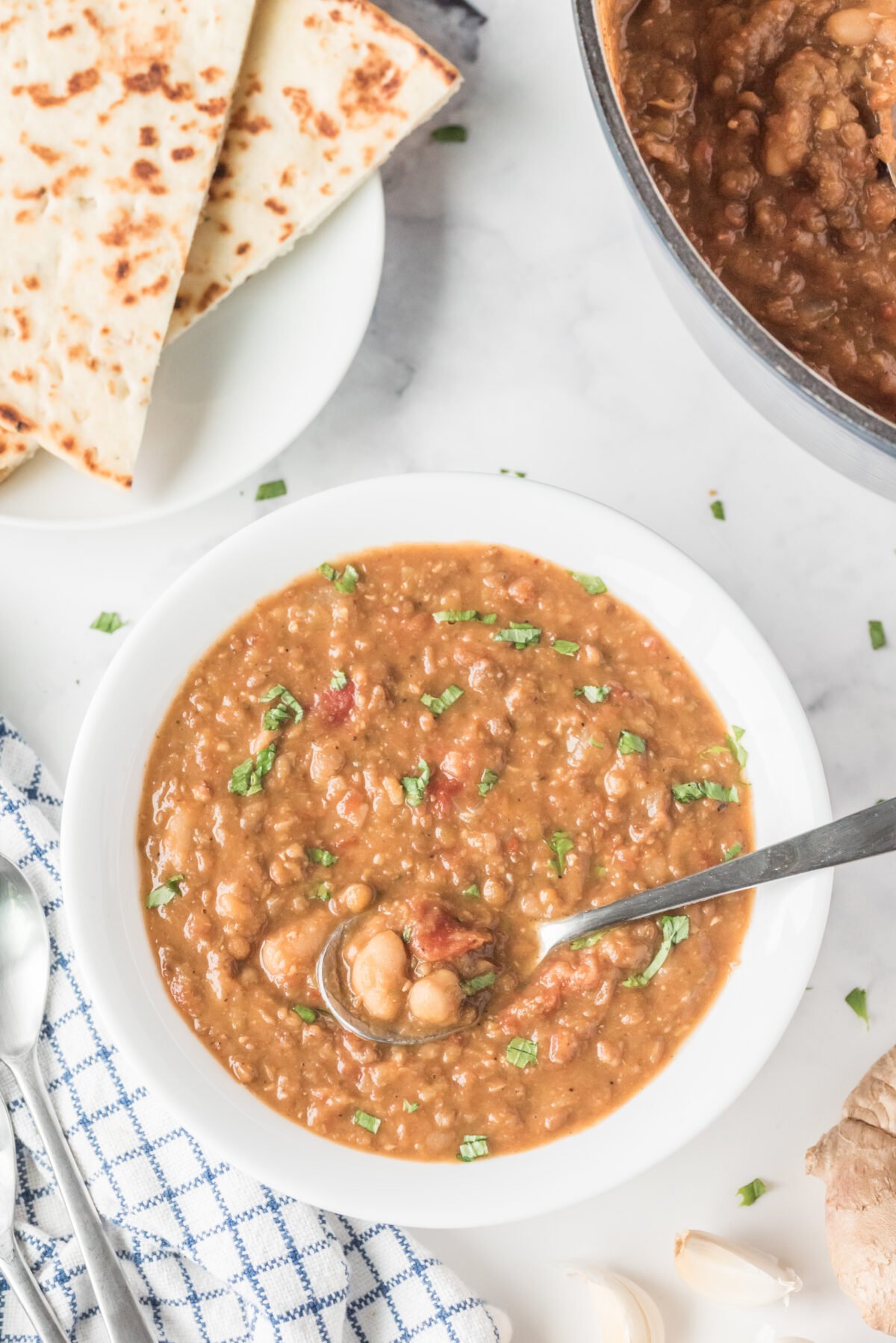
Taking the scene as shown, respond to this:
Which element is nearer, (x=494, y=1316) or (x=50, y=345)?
(x=50, y=345)

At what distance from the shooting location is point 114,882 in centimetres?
305

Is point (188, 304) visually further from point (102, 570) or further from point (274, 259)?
point (102, 570)

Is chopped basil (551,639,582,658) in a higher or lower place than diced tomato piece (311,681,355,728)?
higher

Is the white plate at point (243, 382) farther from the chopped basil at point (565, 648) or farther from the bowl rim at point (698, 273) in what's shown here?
the bowl rim at point (698, 273)

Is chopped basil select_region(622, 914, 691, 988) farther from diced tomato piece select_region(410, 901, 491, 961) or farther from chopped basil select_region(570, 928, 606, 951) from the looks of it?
diced tomato piece select_region(410, 901, 491, 961)

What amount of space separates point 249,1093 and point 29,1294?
96 centimetres

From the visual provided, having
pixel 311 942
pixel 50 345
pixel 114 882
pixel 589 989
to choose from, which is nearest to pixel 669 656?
pixel 589 989

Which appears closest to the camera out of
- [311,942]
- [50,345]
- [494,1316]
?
[311,942]

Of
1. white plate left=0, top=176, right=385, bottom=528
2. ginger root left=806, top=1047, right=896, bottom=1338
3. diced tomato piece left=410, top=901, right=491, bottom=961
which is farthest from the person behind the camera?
white plate left=0, top=176, right=385, bottom=528

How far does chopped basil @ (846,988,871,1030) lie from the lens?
3.49 meters

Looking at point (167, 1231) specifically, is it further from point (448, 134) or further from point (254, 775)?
point (448, 134)

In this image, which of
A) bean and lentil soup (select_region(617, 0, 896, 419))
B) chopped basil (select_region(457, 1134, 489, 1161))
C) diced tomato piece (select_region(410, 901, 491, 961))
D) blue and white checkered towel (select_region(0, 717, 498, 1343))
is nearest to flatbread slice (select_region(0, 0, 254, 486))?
blue and white checkered towel (select_region(0, 717, 498, 1343))

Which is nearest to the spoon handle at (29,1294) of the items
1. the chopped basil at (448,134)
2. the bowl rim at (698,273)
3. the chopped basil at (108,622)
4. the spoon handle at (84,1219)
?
the spoon handle at (84,1219)

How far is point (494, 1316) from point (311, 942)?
1279 millimetres
